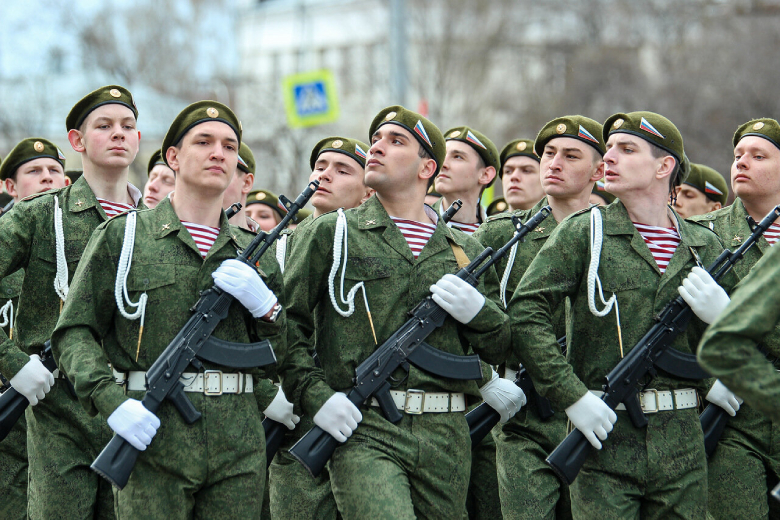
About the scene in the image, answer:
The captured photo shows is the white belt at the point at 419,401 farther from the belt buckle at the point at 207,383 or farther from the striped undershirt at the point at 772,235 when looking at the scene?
the striped undershirt at the point at 772,235

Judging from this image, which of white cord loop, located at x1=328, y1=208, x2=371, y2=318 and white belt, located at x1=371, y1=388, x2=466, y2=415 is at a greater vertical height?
white cord loop, located at x1=328, y1=208, x2=371, y2=318

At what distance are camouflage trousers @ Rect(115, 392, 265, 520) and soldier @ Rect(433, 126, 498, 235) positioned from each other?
128 inches

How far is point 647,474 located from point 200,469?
206 cm

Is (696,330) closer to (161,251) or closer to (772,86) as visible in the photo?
(161,251)

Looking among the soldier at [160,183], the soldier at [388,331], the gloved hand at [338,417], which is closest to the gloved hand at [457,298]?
the soldier at [388,331]

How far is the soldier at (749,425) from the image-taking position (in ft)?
19.1

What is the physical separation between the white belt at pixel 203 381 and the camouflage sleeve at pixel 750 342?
7.24 feet

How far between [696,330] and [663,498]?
2.78ft

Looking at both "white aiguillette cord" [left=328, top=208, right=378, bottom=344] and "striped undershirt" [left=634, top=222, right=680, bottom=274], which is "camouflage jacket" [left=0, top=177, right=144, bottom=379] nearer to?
"white aiguillette cord" [left=328, top=208, right=378, bottom=344]

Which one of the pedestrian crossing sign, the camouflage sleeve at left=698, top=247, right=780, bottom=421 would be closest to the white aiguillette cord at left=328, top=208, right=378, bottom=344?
the camouflage sleeve at left=698, top=247, right=780, bottom=421

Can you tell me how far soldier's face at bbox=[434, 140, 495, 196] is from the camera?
25.1 feet

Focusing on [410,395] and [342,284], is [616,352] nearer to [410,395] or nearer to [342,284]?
[410,395]

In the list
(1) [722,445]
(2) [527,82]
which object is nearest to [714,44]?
(2) [527,82]

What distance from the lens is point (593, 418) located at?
4902mm
